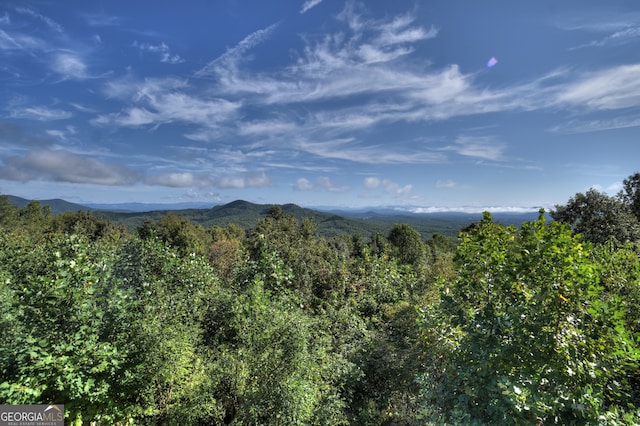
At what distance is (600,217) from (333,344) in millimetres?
23142

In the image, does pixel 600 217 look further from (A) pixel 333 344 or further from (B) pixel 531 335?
(B) pixel 531 335

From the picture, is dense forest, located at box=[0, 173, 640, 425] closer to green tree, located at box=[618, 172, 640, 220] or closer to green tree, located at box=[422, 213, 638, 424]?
green tree, located at box=[422, 213, 638, 424]

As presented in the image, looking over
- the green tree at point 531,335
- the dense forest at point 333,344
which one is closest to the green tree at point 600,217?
the dense forest at point 333,344

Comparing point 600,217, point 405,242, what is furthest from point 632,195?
point 405,242

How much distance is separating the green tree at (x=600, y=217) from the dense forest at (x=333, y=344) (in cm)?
1534

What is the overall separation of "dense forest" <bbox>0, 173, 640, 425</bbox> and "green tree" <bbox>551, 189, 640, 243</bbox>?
1534 cm

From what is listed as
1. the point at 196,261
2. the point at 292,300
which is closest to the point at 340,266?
the point at 292,300

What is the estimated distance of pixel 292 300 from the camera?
35.5 feet

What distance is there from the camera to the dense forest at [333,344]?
369cm

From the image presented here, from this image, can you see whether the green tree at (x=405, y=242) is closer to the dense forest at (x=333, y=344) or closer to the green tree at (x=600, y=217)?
the green tree at (x=600, y=217)

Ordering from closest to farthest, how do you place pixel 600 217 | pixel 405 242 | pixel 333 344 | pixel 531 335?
1. pixel 531 335
2. pixel 333 344
3. pixel 600 217
4. pixel 405 242

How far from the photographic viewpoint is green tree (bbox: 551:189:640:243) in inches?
782

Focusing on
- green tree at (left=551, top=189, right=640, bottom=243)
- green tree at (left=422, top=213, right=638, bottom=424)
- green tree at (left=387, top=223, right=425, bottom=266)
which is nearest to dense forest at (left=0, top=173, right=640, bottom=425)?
green tree at (left=422, top=213, right=638, bottom=424)

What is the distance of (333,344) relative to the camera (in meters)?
9.56
